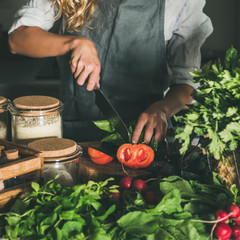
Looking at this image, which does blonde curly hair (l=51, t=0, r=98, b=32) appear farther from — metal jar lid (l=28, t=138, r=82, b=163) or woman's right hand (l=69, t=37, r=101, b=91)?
metal jar lid (l=28, t=138, r=82, b=163)

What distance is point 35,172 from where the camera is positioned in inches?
33.1

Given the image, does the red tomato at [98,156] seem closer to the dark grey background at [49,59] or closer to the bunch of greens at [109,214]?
the bunch of greens at [109,214]

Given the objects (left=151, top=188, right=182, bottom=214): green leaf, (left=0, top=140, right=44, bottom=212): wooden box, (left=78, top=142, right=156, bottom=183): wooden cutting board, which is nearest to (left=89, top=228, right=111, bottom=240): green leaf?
(left=151, top=188, right=182, bottom=214): green leaf

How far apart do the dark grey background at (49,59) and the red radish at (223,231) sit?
2.58 metres

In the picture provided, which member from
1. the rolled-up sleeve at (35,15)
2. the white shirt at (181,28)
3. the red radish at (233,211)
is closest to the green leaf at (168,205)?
the red radish at (233,211)

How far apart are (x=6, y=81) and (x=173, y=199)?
2679 mm

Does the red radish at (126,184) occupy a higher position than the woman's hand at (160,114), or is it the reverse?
the woman's hand at (160,114)

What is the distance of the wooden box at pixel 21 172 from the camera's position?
0.77 metres

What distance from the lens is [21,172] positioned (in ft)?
2.61

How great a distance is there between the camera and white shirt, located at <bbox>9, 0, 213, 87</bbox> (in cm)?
144

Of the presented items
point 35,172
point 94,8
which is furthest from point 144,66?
point 35,172

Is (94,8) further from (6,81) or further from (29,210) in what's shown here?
(6,81)

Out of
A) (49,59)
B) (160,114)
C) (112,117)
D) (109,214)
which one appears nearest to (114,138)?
(112,117)

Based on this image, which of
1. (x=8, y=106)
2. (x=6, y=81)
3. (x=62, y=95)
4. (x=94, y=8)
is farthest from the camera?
(x=6, y=81)
